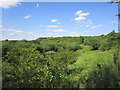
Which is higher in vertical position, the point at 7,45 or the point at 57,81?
the point at 7,45

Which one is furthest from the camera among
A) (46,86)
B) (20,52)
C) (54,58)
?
(54,58)

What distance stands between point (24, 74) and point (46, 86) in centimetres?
53

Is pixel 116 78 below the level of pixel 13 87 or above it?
above

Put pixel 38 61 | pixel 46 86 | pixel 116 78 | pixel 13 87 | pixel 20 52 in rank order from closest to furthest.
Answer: pixel 116 78, pixel 13 87, pixel 46 86, pixel 20 52, pixel 38 61

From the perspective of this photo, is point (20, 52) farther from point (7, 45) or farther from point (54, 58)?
point (54, 58)

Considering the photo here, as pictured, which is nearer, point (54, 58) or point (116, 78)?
point (116, 78)

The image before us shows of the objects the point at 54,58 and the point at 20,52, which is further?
the point at 54,58

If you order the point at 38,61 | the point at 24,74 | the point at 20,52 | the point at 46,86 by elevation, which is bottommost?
the point at 46,86

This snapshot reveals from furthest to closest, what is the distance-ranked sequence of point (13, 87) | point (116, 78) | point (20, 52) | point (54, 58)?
point (54, 58), point (20, 52), point (13, 87), point (116, 78)

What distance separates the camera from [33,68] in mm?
2754

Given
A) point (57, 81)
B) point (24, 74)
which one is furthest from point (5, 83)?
point (57, 81)

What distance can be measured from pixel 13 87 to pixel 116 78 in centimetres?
191

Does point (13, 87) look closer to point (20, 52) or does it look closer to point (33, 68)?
point (33, 68)

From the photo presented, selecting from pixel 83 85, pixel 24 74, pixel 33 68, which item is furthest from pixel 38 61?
pixel 83 85
